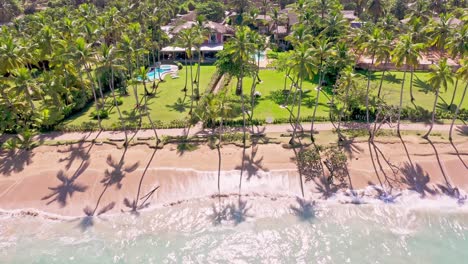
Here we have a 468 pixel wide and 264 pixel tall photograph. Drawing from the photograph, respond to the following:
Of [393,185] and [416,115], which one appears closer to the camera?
[393,185]

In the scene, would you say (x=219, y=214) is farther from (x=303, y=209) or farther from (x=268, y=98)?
(x=268, y=98)

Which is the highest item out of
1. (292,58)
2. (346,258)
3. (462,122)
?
(292,58)

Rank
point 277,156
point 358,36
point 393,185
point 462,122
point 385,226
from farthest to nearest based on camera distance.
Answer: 1. point 462,122
2. point 358,36
3. point 277,156
4. point 393,185
5. point 385,226

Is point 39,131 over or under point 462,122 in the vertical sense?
under

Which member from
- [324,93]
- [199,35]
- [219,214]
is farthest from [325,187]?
[199,35]

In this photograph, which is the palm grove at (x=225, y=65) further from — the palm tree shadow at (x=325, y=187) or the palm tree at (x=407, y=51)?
the palm tree shadow at (x=325, y=187)

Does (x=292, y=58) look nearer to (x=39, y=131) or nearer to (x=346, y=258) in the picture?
(x=346, y=258)

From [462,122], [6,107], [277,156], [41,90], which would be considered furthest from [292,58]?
[6,107]
